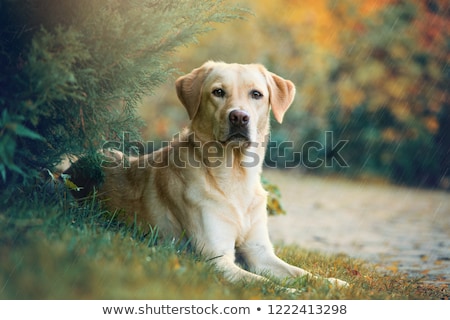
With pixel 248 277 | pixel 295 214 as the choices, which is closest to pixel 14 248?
pixel 248 277

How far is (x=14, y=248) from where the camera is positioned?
3.27 m

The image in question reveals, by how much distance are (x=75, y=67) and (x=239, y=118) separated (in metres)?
1.28

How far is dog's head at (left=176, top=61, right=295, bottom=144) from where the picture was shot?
168 inches

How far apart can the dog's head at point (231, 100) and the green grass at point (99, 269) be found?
101 centimetres

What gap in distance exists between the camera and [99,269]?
310 cm

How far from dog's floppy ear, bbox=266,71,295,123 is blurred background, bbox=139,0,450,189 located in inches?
322

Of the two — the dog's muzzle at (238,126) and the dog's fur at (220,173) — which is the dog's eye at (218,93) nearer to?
the dog's fur at (220,173)

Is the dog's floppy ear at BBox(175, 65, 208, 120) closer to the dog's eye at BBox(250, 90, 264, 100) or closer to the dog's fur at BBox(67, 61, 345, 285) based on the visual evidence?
the dog's fur at BBox(67, 61, 345, 285)

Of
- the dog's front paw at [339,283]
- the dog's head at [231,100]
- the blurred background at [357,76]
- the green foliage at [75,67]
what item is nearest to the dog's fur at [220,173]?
the dog's head at [231,100]

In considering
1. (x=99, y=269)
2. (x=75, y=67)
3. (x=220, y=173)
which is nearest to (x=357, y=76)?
(x=220, y=173)

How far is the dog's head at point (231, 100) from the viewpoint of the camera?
14.0 ft

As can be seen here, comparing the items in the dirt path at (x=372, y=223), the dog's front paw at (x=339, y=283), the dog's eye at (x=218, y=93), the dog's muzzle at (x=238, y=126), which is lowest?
the dirt path at (x=372, y=223)
